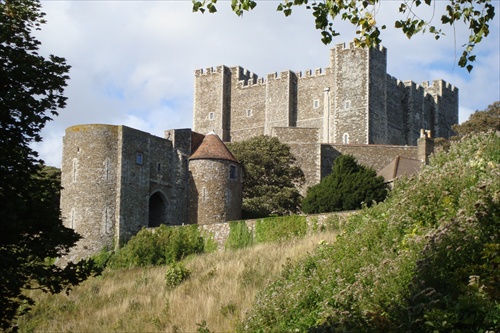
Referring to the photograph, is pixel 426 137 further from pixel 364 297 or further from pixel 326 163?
pixel 364 297

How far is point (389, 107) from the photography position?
6334 centimetres

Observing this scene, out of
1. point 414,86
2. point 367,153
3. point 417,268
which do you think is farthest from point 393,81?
point 417,268

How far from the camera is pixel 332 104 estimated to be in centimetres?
6184

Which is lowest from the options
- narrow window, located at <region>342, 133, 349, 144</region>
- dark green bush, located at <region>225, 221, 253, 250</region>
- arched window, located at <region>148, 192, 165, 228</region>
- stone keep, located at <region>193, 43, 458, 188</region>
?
dark green bush, located at <region>225, 221, 253, 250</region>

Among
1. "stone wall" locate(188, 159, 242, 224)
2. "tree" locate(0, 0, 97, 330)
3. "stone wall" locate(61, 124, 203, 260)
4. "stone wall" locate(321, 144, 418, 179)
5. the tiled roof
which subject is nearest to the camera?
"tree" locate(0, 0, 97, 330)

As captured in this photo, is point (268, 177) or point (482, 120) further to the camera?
point (482, 120)

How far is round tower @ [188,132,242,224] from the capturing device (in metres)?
40.4

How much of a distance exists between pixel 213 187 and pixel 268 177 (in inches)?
287

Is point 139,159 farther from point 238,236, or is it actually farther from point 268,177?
point 268,177

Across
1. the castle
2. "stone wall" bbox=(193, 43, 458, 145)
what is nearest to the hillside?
the castle

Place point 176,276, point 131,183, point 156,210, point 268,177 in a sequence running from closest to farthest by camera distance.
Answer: point 176,276
point 131,183
point 156,210
point 268,177

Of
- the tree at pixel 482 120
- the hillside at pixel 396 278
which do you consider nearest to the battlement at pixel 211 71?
the tree at pixel 482 120

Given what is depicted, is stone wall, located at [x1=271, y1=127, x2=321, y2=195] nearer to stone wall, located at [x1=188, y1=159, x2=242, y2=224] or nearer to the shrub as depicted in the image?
stone wall, located at [x1=188, y1=159, x2=242, y2=224]

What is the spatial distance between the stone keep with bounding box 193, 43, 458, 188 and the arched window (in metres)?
12.7
